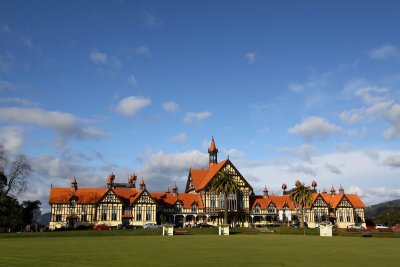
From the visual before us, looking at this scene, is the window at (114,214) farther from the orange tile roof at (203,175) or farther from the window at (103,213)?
the orange tile roof at (203,175)

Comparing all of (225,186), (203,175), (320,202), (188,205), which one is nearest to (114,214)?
(188,205)

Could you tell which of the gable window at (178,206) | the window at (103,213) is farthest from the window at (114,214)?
the gable window at (178,206)

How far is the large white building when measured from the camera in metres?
87.3

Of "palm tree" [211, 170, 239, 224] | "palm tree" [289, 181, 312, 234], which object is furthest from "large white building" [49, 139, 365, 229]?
"palm tree" [211, 170, 239, 224]

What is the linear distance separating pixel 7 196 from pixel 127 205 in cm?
2813

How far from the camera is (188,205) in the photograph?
93.6 metres

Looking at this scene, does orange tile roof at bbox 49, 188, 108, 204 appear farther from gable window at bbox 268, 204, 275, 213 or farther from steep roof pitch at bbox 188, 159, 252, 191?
gable window at bbox 268, 204, 275, 213

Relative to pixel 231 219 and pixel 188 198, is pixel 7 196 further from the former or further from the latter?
pixel 231 219

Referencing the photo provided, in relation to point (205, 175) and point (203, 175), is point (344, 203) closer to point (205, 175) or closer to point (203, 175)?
point (205, 175)

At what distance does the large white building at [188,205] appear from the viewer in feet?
286

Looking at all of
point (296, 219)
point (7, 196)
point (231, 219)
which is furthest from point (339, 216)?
point (7, 196)

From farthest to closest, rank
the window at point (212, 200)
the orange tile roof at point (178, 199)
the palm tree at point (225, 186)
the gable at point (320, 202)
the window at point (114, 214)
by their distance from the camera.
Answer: the gable at point (320, 202), the orange tile roof at point (178, 199), the window at point (212, 200), the window at point (114, 214), the palm tree at point (225, 186)

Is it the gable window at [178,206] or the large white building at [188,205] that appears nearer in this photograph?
the large white building at [188,205]

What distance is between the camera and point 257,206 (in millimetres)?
97062
